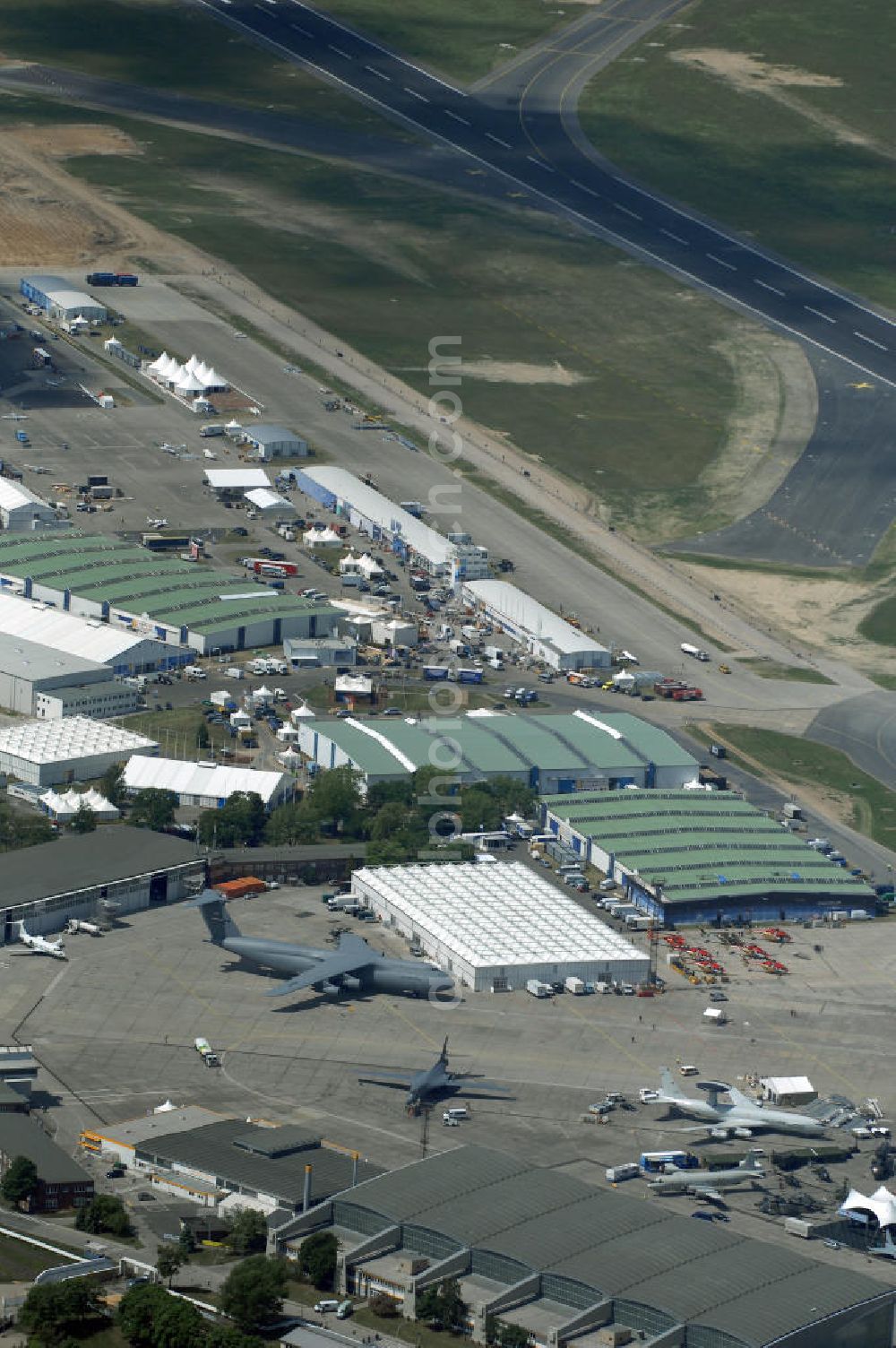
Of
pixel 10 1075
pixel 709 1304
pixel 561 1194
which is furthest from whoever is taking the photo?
pixel 10 1075

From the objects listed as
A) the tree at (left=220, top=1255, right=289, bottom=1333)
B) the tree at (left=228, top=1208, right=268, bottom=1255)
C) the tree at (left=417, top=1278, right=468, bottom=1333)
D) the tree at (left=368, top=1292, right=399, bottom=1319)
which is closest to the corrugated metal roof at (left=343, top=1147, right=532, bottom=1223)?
the tree at (left=228, top=1208, right=268, bottom=1255)

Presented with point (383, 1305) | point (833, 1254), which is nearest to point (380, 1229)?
point (383, 1305)

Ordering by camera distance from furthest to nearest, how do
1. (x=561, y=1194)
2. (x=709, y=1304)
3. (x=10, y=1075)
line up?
(x=10, y=1075) → (x=561, y=1194) → (x=709, y=1304)

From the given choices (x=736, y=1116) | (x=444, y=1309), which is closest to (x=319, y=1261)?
(x=444, y=1309)

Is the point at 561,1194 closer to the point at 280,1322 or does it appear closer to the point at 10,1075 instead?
the point at 280,1322

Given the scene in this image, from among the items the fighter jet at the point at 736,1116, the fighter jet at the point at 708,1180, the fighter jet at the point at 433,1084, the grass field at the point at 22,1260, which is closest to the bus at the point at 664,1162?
the fighter jet at the point at 708,1180
